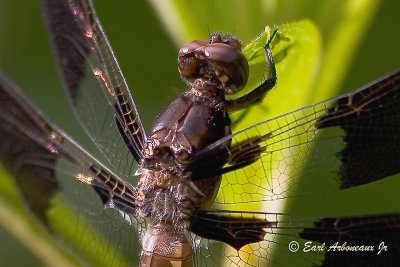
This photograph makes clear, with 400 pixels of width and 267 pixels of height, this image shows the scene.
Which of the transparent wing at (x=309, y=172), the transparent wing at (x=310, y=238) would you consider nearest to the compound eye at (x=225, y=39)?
the transparent wing at (x=309, y=172)

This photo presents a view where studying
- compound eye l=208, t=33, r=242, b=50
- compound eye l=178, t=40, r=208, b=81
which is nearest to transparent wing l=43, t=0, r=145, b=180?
compound eye l=178, t=40, r=208, b=81

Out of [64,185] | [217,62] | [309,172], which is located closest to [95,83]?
[64,185]

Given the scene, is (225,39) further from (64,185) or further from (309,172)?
(64,185)

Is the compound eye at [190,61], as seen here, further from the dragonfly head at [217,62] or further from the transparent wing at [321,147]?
the transparent wing at [321,147]

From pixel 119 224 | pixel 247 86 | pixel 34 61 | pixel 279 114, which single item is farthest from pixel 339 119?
pixel 34 61

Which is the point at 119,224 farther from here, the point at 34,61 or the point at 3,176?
the point at 34,61

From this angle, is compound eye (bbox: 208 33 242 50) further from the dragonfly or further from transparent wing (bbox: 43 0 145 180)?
transparent wing (bbox: 43 0 145 180)
